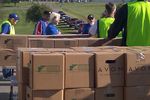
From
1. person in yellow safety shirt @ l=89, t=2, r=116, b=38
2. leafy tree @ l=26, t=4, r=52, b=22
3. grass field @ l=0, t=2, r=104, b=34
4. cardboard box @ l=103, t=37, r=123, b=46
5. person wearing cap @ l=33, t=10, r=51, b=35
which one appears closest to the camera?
cardboard box @ l=103, t=37, r=123, b=46

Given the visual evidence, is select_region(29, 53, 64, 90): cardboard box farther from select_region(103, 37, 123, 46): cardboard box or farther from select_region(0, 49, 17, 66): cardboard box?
select_region(0, 49, 17, 66): cardboard box

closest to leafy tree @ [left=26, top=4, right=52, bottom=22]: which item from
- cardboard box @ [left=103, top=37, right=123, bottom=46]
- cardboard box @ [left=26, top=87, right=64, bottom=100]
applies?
cardboard box @ [left=103, top=37, right=123, bottom=46]

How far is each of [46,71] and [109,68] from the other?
0.70m

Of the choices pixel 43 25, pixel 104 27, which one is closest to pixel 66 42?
pixel 104 27

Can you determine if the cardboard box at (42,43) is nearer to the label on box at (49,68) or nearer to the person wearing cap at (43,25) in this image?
the label on box at (49,68)

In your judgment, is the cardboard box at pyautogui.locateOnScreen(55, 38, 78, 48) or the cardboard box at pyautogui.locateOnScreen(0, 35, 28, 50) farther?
the cardboard box at pyautogui.locateOnScreen(0, 35, 28, 50)

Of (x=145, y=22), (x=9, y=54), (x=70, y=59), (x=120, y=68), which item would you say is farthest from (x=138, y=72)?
(x=9, y=54)

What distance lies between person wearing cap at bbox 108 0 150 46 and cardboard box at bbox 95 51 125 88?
4.62ft

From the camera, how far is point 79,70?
19.6 ft

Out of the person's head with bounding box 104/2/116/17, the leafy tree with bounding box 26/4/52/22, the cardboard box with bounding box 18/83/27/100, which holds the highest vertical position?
the leafy tree with bounding box 26/4/52/22

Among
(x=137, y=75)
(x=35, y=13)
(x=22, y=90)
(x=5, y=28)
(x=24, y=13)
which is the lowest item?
(x=22, y=90)

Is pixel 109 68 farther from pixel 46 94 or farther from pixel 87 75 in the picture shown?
pixel 46 94

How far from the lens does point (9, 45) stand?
1118 cm

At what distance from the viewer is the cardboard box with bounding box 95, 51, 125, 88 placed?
19.7 feet
